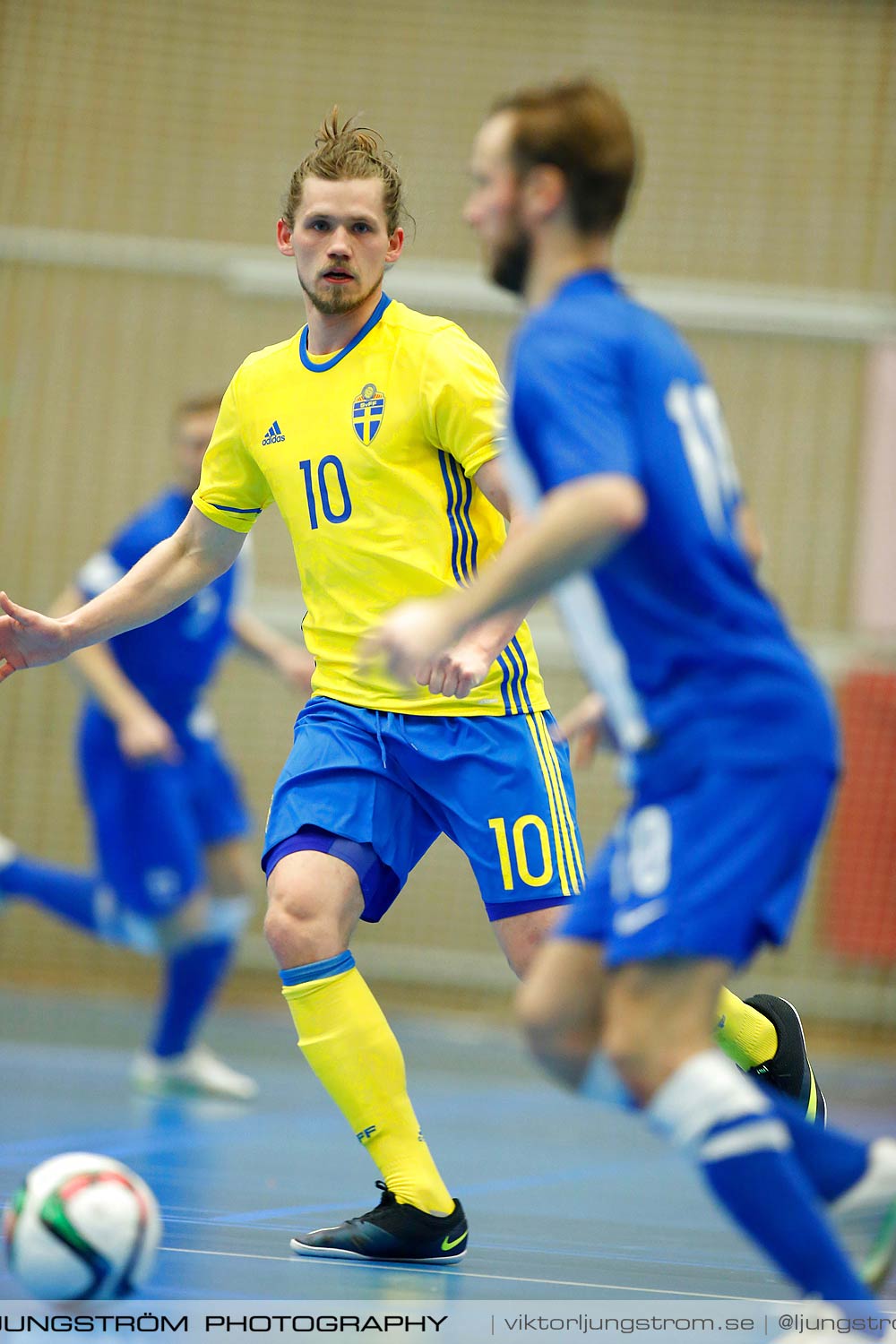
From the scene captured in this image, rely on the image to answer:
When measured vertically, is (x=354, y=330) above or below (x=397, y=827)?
above

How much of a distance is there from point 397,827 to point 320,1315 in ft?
3.49

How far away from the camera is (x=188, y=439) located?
6453 mm

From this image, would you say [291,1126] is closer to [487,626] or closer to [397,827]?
[397,827]

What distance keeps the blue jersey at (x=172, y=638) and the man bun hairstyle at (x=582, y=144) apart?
13.8 feet

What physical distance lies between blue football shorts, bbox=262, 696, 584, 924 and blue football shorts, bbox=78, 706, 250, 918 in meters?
3.03

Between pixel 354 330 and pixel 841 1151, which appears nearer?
pixel 841 1151

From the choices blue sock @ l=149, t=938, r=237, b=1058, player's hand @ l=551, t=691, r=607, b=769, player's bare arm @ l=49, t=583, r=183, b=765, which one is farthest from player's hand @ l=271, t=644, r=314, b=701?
player's hand @ l=551, t=691, r=607, b=769

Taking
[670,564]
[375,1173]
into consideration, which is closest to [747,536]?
[670,564]

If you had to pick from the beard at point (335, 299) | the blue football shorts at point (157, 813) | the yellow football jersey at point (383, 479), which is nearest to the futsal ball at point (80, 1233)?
the yellow football jersey at point (383, 479)

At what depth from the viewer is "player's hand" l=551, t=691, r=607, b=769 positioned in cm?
292

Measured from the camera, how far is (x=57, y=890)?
23.3 feet

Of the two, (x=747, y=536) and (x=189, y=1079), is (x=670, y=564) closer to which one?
(x=747, y=536)

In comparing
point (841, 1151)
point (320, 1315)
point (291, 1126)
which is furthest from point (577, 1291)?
point (291, 1126)

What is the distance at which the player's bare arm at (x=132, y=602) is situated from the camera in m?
3.69
